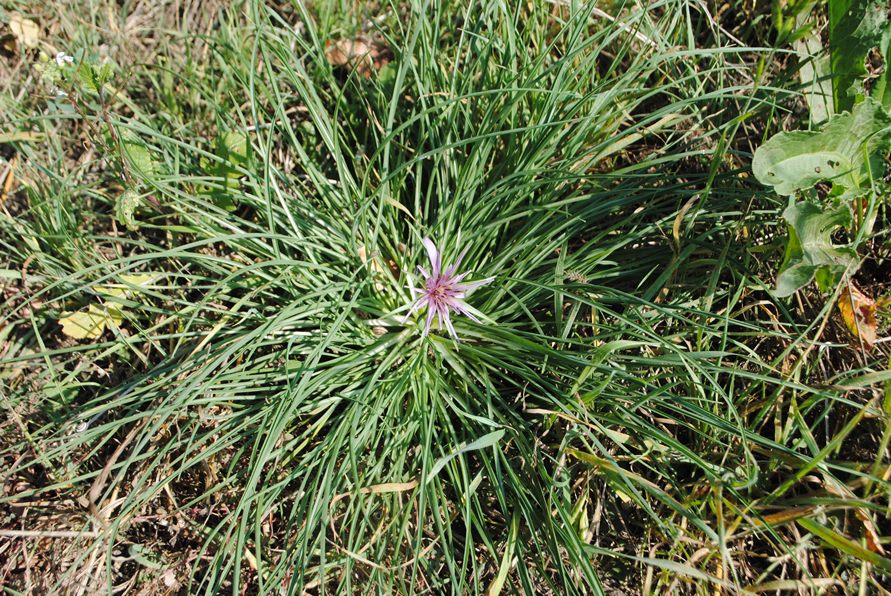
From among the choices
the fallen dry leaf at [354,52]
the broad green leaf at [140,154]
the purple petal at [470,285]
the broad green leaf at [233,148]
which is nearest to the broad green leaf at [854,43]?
the purple petal at [470,285]

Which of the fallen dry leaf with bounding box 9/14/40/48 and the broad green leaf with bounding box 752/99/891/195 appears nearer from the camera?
the broad green leaf with bounding box 752/99/891/195

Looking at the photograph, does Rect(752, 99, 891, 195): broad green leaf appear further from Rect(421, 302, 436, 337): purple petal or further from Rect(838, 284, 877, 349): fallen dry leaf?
Rect(421, 302, 436, 337): purple petal

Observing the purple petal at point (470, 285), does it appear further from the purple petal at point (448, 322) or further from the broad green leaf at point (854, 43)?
the broad green leaf at point (854, 43)

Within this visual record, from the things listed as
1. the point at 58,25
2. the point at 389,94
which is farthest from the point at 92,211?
the point at 389,94

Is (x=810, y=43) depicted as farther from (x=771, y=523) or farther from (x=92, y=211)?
(x=92, y=211)

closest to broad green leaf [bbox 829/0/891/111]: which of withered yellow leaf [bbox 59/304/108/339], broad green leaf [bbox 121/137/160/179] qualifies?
broad green leaf [bbox 121/137/160/179]
